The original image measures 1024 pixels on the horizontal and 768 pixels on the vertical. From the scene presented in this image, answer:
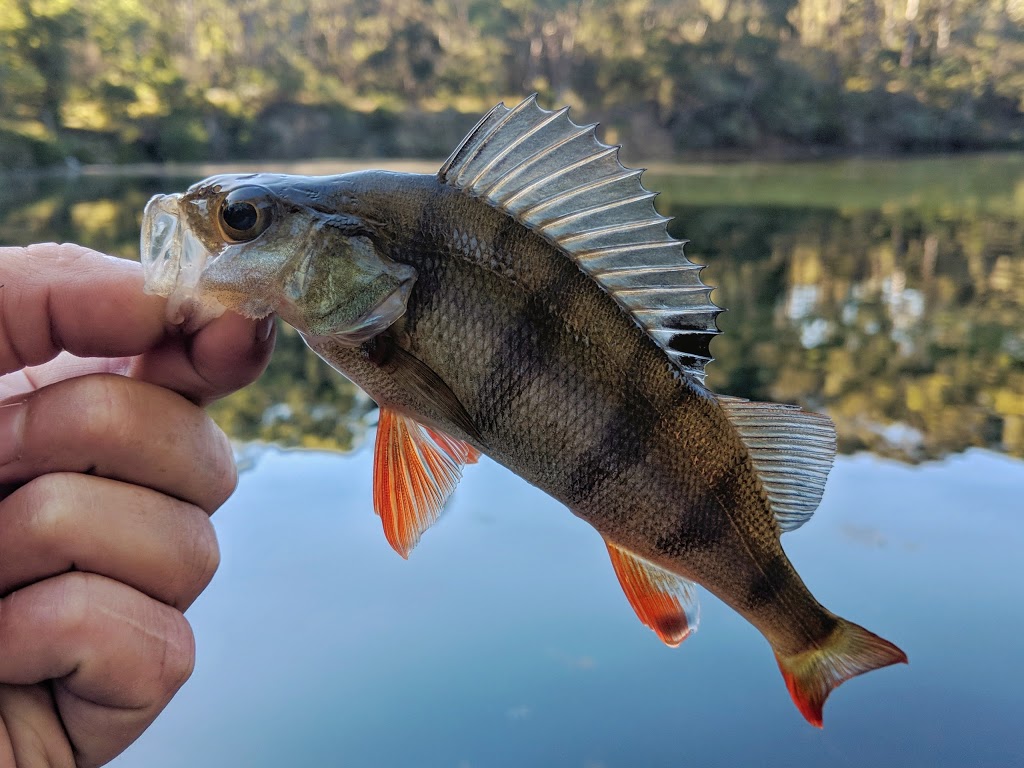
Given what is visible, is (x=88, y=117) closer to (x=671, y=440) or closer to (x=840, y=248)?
(x=840, y=248)

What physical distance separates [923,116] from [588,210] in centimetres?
3390

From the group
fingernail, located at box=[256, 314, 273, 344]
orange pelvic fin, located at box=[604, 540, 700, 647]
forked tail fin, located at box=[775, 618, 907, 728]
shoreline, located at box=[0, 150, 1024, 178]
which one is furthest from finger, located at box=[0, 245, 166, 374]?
shoreline, located at box=[0, 150, 1024, 178]

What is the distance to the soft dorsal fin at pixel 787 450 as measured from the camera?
1.00 m

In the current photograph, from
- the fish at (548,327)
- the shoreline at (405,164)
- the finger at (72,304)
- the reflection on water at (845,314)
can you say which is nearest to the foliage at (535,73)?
the shoreline at (405,164)

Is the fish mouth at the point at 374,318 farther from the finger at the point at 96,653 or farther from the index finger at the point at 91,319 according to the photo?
the finger at the point at 96,653

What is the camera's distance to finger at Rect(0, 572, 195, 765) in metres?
1.04

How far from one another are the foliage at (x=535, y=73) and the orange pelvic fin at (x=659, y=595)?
87.1ft

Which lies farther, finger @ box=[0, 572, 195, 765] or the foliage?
the foliage

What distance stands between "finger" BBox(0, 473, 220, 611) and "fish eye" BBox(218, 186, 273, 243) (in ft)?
1.34

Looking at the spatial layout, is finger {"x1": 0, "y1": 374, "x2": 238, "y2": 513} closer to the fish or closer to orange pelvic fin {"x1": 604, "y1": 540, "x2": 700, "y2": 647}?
the fish

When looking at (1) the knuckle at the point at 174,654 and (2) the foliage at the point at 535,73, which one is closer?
(1) the knuckle at the point at 174,654

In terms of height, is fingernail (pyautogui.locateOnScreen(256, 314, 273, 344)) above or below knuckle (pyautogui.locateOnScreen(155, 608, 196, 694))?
above

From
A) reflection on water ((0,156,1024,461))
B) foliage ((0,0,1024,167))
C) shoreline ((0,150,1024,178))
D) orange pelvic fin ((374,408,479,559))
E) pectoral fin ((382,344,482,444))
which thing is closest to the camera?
pectoral fin ((382,344,482,444))

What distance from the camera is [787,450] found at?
3.34ft
